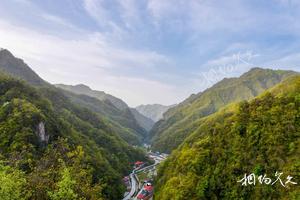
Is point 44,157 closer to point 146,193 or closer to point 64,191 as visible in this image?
→ point 64,191

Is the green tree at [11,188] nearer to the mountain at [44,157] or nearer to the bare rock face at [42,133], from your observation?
the mountain at [44,157]

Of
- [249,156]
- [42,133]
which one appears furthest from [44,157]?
[249,156]

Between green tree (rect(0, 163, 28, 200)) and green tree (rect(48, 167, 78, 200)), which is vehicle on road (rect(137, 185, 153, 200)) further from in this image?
green tree (rect(0, 163, 28, 200))

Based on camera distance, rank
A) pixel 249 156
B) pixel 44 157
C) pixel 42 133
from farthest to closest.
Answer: pixel 42 133, pixel 249 156, pixel 44 157

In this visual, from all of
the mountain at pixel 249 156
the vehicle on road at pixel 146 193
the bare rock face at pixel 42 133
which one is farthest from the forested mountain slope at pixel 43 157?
the mountain at pixel 249 156

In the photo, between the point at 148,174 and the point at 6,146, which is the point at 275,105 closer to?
the point at 6,146
